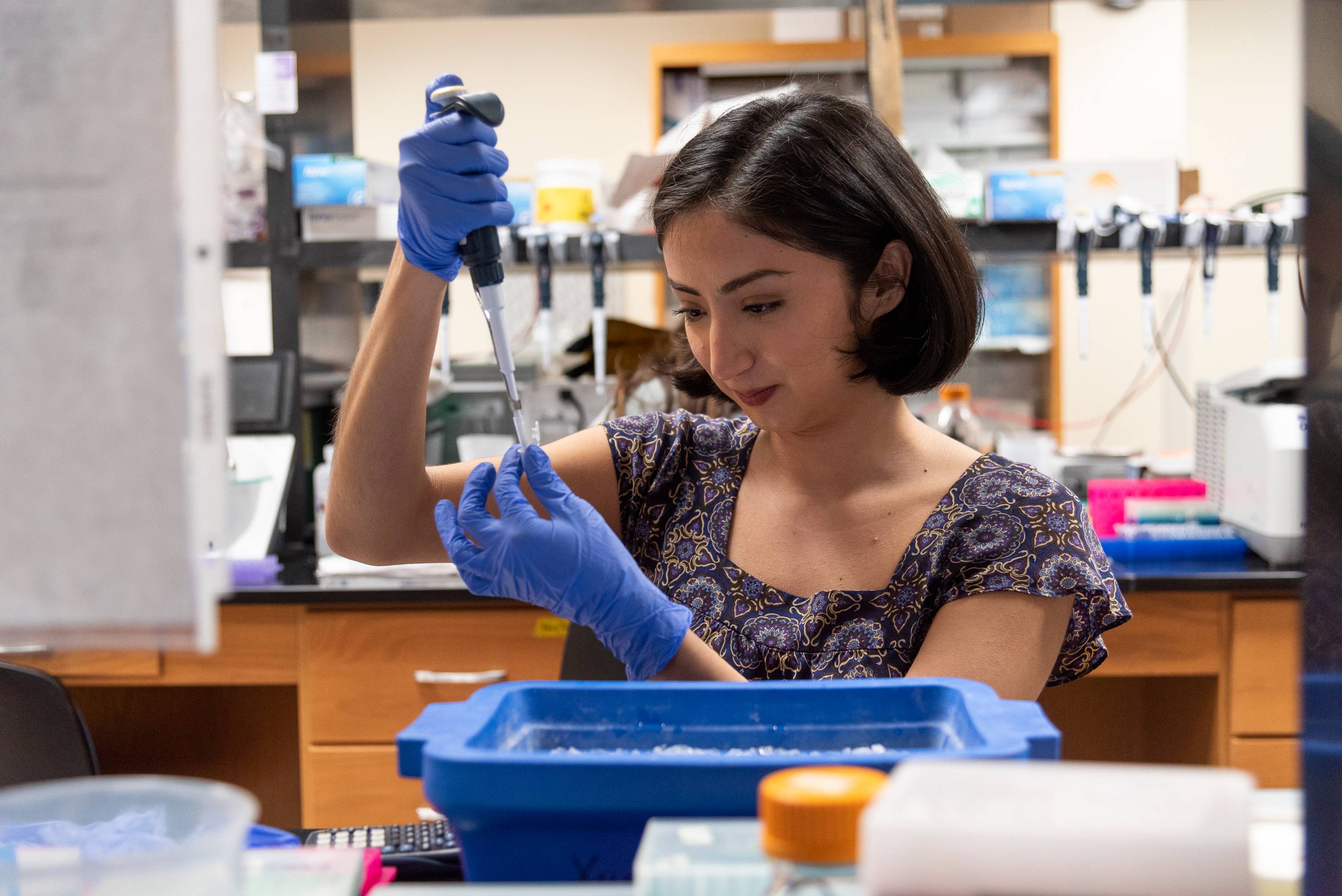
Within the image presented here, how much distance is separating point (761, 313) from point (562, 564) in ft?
1.25

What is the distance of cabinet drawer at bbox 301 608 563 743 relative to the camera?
82.9 inches

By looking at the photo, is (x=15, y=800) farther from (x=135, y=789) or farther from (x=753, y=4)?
(x=753, y=4)

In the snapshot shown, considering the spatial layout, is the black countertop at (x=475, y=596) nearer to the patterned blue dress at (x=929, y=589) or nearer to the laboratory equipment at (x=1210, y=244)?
the laboratory equipment at (x=1210, y=244)

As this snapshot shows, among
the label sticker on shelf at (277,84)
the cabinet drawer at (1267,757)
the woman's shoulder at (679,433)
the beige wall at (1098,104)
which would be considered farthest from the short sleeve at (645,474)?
the beige wall at (1098,104)

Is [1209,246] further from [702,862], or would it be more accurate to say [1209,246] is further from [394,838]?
[702,862]

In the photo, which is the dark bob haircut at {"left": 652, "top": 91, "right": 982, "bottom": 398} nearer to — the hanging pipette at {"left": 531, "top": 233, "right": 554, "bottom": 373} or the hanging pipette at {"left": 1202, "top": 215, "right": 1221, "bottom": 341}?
the hanging pipette at {"left": 531, "top": 233, "right": 554, "bottom": 373}

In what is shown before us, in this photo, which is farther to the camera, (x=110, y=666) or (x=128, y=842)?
(x=110, y=666)

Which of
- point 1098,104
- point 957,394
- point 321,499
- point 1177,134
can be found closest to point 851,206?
point 321,499

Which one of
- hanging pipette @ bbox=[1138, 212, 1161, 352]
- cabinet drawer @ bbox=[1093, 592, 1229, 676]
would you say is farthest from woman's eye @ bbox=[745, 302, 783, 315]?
hanging pipette @ bbox=[1138, 212, 1161, 352]

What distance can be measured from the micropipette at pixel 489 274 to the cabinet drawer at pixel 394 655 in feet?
3.66

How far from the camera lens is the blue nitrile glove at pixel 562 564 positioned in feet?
2.93

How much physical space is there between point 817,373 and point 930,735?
0.58 m

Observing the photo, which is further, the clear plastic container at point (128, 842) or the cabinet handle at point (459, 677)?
the cabinet handle at point (459, 677)

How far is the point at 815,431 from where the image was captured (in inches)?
50.4
